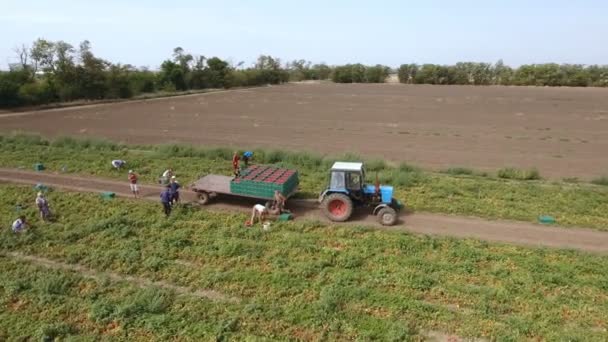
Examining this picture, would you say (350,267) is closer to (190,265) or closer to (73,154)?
(190,265)

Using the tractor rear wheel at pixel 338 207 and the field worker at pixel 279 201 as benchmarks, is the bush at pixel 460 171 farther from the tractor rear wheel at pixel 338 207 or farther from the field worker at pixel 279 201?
the field worker at pixel 279 201

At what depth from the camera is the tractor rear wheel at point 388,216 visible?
13.7 meters

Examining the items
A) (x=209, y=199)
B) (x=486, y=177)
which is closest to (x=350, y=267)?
(x=209, y=199)

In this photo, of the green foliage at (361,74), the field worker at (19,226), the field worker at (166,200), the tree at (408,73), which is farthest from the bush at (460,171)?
the green foliage at (361,74)

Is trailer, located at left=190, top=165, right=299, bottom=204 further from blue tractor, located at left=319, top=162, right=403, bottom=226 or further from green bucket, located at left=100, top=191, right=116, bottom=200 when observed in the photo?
green bucket, located at left=100, top=191, right=116, bottom=200

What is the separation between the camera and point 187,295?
9.66 m

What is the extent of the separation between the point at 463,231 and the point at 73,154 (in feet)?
68.9

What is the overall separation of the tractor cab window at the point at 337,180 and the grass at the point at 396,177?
2.93m

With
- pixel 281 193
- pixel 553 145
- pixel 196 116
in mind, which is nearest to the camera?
pixel 281 193

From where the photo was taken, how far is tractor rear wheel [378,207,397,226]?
44.9 feet

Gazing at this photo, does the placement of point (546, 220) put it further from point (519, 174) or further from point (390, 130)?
point (390, 130)

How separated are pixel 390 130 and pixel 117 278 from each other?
2961 cm

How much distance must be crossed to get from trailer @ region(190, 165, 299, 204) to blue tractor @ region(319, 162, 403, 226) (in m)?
1.70

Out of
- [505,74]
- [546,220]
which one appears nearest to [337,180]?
[546,220]
